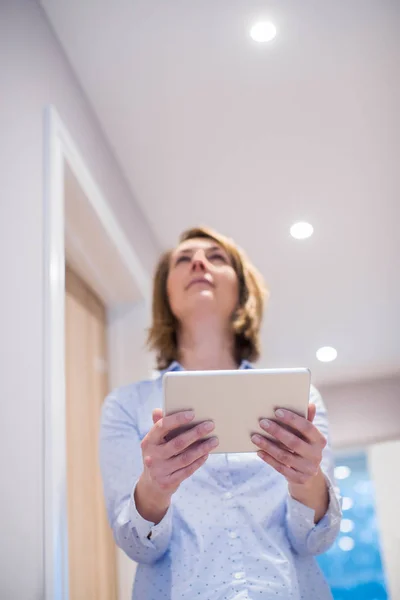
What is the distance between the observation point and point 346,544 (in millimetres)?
4656

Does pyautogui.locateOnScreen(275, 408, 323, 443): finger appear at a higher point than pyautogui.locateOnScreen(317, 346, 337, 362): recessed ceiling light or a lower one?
lower

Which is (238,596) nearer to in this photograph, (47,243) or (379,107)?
(47,243)

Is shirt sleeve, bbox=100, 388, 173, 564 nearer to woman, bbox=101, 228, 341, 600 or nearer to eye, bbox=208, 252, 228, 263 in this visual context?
woman, bbox=101, 228, 341, 600

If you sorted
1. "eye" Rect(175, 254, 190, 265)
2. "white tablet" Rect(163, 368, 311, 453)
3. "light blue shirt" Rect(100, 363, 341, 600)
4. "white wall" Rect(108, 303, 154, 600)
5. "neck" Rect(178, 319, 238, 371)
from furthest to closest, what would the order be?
"white wall" Rect(108, 303, 154, 600)
"eye" Rect(175, 254, 190, 265)
"neck" Rect(178, 319, 238, 371)
"light blue shirt" Rect(100, 363, 341, 600)
"white tablet" Rect(163, 368, 311, 453)

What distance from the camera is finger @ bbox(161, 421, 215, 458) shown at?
81 cm

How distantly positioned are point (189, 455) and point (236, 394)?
112mm

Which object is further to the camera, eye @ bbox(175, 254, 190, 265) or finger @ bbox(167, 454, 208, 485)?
eye @ bbox(175, 254, 190, 265)

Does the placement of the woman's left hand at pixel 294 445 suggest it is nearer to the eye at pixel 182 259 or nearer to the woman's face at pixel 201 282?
the woman's face at pixel 201 282

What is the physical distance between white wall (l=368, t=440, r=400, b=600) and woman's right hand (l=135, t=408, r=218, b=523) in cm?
358

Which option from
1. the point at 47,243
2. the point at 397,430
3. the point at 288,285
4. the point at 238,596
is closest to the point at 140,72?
the point at 47,243

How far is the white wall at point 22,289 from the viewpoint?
94 centimetres

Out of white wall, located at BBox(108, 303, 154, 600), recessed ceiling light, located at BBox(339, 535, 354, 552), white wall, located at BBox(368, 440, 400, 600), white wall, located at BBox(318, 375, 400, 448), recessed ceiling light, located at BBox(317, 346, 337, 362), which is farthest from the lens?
recessed ceiling light, located at BBox(339, 535, 354, 552)

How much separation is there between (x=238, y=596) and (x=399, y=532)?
3.59 m

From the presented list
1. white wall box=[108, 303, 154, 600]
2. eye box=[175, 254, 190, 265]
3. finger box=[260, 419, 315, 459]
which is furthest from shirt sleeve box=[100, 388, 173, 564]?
white wall box=[108, 303, 154, 600]
